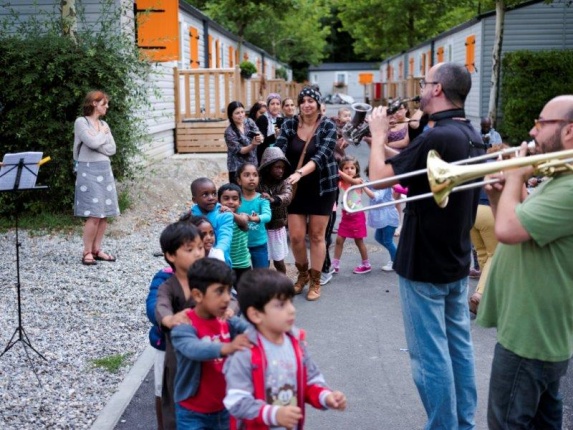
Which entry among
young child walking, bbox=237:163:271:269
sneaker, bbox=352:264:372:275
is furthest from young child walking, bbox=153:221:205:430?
sneaker, bbox=352:264:372:275

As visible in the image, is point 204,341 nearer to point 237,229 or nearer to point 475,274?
point 237,229

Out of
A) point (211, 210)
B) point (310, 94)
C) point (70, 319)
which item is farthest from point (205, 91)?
point (211, 210)

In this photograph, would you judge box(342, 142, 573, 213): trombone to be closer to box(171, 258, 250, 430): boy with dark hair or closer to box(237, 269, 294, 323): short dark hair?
box(237, 269, 294, 323): short dark hair

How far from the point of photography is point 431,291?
4.03 m

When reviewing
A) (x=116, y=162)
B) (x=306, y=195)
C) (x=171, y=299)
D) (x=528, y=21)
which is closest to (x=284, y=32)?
(x=528, y=21)

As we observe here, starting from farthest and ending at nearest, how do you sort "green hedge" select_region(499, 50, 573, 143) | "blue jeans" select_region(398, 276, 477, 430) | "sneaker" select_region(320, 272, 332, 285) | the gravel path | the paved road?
"green hedge" select_region(499, 50, 573, 143) < "sneaker" select_region(320, 272, 332, 285) < the gravel path < the paved road < "blue jeans" select_region(398, 276, 477, 430)

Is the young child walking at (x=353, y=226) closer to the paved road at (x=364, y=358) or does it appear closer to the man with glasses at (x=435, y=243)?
the paved road at (x=364, y=358)

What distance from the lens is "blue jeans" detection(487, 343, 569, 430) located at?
328cm

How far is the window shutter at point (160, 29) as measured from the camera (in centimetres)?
1498

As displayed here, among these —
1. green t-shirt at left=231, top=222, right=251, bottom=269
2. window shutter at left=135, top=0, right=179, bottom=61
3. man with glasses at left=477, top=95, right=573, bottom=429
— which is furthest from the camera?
window shutter at left=135, top=0, right=179, bottom=61

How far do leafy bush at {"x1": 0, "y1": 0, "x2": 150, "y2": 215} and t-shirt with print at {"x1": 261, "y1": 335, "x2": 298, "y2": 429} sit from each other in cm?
856

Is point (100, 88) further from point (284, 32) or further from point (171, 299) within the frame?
point (284, 32)

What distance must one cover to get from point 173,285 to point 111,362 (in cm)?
231

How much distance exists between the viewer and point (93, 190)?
30.5 feet
